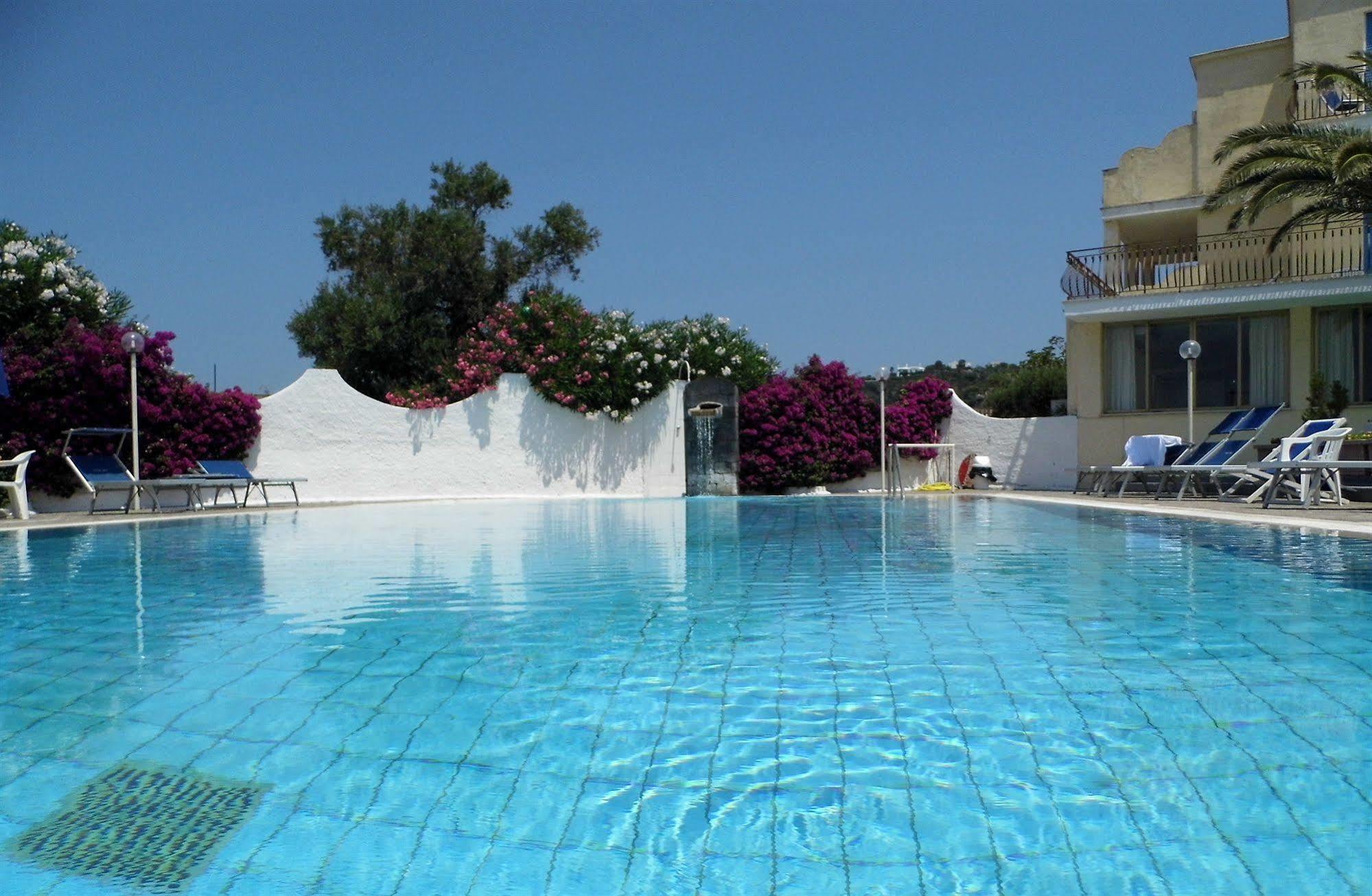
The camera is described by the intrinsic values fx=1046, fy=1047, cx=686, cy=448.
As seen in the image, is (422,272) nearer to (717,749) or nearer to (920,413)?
(920,413)

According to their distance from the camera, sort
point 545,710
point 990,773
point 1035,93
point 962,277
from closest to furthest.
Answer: point 990,773, point 545,710, point 1035,93, point 962,277

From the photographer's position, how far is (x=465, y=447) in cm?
1888

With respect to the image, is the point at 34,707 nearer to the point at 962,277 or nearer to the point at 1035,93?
the point at 1035,93

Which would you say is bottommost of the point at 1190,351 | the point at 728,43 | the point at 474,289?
the point at 1190,351

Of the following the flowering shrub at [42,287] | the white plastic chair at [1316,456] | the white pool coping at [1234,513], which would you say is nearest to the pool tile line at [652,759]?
the white pool coping at [1234,513]

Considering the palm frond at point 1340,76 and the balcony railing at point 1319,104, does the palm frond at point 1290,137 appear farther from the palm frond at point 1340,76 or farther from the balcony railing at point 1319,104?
the balcony railing at point 1319,104

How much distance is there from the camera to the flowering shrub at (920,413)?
19797 mm

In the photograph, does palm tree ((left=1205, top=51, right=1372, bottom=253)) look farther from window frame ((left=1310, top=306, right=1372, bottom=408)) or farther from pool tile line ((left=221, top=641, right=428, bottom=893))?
pool tile line ((left=221, top=641, right=428, bottom=893))

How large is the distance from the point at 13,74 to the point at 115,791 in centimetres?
1539

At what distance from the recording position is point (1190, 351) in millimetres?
16141

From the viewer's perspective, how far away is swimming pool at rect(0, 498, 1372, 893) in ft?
8.93

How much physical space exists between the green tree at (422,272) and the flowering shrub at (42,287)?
7.82 metres

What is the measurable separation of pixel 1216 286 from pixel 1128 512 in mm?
8421

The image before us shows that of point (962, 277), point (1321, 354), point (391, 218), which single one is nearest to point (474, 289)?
point (391, 218)
